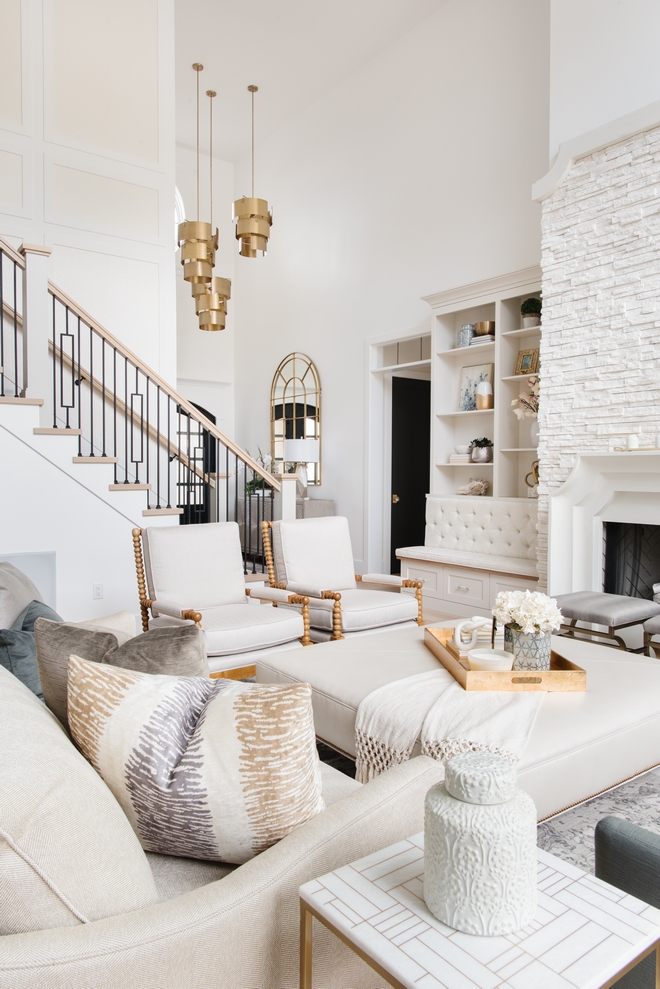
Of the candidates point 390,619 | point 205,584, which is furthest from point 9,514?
point 390,619

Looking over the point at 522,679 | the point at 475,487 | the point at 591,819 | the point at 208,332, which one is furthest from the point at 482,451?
the point at 208,332

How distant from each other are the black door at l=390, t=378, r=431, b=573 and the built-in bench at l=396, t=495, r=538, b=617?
137 centimetres

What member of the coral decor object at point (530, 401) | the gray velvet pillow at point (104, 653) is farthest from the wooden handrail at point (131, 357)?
the gray velvet pillow at point (104, 653)

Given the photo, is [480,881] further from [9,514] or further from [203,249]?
[203,249]

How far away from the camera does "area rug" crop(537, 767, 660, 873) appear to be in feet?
6.80

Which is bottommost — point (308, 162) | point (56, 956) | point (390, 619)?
point (390, 619)

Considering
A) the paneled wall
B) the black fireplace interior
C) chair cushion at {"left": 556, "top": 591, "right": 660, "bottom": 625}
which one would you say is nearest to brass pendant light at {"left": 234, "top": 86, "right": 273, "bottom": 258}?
the paneled wall

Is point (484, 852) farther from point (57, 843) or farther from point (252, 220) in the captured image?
point (252, 220)

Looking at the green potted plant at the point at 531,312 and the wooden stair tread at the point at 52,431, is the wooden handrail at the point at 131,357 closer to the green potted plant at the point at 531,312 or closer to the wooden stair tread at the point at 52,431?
the wooden stair tread at the point at 52,431

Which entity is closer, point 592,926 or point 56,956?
point 56,956

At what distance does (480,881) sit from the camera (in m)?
0.86

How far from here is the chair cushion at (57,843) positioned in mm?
798

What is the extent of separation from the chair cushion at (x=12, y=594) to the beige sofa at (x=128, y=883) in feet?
3.17

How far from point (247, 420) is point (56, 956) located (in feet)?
30.2
